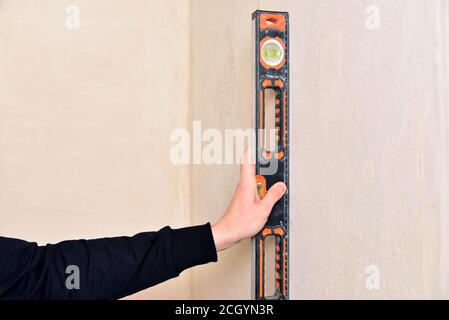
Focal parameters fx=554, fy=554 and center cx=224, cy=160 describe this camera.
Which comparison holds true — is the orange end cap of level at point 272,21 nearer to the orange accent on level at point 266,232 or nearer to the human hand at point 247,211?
the human hand at point 247,211

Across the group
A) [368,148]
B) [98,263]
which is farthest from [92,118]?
[368,148]

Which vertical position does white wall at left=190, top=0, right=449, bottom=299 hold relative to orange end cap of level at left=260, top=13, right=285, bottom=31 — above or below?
below

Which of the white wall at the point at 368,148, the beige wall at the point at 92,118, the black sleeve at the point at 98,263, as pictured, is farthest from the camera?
the beige wall at the point at 92,118

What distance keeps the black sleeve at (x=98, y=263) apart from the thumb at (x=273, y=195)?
0.39ft

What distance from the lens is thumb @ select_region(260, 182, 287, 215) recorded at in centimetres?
98

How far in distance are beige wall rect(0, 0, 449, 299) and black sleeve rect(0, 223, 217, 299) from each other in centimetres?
21

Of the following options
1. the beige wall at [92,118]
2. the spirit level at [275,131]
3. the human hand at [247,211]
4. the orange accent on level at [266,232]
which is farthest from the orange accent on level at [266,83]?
the beige wall at [92,118]

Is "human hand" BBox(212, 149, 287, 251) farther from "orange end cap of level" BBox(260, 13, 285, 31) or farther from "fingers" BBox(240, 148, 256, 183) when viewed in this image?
"orange end cap of level" BBox(260, 13, 285, 31)

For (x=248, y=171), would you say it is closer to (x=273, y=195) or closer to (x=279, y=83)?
(x=273, y=195)

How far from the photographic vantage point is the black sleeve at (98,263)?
0.91 metres

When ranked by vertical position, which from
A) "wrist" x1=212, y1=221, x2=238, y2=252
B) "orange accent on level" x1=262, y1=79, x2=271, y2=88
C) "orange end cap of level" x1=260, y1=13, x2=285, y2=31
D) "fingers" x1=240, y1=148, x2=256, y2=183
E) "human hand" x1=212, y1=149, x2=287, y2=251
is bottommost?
"wrist" x1=212, y1=221, x2=238, y2=252

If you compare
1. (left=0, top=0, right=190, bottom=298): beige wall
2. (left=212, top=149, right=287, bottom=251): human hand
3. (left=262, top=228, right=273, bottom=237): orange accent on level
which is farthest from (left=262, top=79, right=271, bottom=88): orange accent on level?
(left=0, top=0, right=190, bottom=298): beige wall

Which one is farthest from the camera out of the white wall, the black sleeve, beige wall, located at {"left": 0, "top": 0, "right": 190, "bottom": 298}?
beige wall, located at {"left": 0, "top": 0, "right": 190, "bottom": 298}
